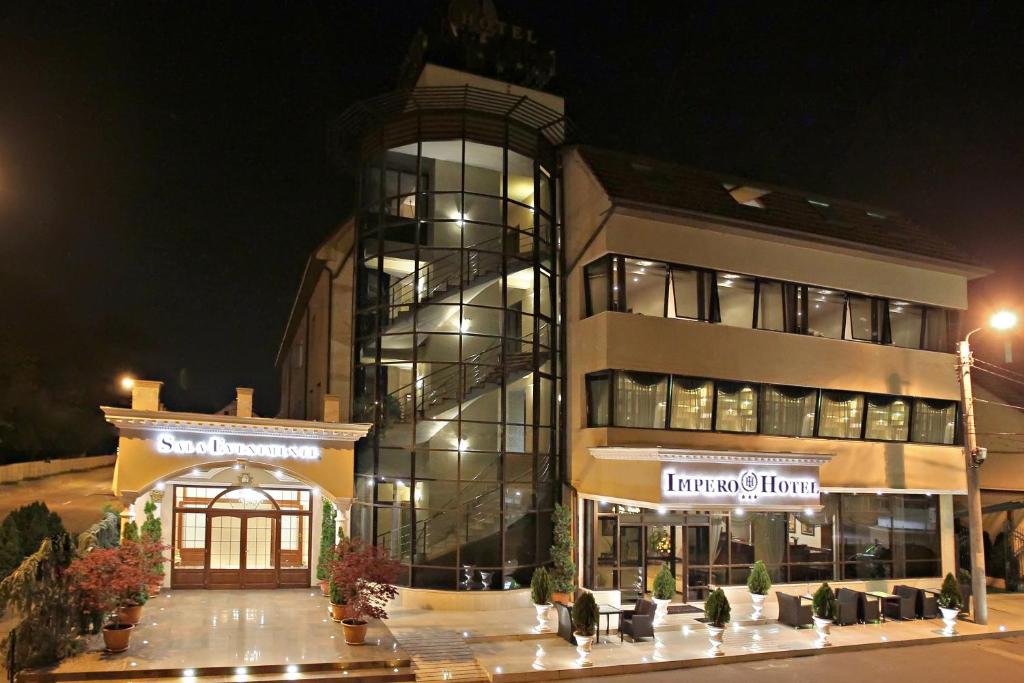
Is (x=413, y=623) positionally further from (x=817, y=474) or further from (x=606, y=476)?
(x=817, y=474)

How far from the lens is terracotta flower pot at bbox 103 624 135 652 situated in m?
13.6

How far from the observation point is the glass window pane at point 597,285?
20234mm

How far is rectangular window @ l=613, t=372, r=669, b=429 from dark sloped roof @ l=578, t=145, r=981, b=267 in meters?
4.65

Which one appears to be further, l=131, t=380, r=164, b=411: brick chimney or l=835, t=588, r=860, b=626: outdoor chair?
l=835, t=588, r=860, b=626: outdoor chair

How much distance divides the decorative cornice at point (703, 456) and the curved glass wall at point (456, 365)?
2759 millimetres

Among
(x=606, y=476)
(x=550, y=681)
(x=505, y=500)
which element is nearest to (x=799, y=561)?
(x=606, y=476)

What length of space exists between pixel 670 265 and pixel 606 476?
19.5ft

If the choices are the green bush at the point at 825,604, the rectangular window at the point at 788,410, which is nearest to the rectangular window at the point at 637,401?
the rectangular window at the point at 788,410

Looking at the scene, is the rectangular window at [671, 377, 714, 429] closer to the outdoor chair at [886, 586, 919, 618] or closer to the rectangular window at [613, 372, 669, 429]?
the rectangular window at [613, 372, 669, 429]

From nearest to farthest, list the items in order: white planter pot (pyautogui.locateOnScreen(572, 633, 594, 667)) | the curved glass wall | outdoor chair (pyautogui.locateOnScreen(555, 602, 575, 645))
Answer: white planter pot (pyautogui.locateOnScreen(572, 633, 594, 667)) → outdoor chair (pyautogui.locateOnScreen(555, 602, 575, 645)) → the curved glass wall

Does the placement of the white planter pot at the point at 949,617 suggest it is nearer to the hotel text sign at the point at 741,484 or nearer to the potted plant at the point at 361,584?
the hotel text sign at the point at 741,484

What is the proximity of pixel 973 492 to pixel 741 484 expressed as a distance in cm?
665

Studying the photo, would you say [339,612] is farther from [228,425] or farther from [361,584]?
[228,425]

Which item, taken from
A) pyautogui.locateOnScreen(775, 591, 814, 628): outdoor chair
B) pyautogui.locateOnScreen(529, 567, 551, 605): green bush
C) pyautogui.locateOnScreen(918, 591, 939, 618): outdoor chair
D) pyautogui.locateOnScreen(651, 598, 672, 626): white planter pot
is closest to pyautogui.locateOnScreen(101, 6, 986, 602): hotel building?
pyautogui.locateOnScreen(775, 591, 814, 628): outdoor chair
